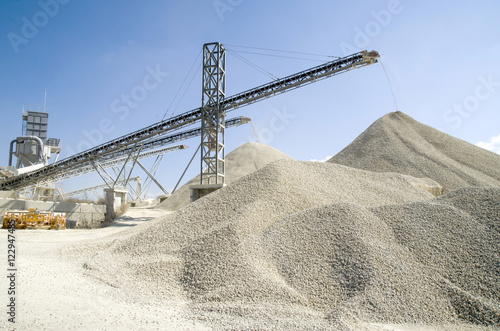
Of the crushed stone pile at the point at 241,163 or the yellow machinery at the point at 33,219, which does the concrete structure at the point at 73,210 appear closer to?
the yellow machinery at the point at 33,219

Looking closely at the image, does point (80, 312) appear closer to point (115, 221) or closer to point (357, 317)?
point (357, 317)

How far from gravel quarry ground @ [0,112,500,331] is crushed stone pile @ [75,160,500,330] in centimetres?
2

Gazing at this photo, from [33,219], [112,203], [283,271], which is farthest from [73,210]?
[283,271]

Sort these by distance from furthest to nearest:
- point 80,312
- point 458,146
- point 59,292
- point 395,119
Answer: point 395,119 → point 458,146 → point 59,292 → point 80,312

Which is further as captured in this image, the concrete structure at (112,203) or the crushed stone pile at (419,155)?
the concrete structure at (112,203)

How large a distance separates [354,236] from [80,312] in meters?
4.41

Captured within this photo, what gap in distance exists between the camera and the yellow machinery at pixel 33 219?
1327cm

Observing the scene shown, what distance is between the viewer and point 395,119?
915 inches

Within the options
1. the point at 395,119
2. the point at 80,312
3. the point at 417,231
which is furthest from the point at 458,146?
the point at 80,312

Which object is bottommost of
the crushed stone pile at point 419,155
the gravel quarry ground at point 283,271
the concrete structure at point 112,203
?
the gravel quarry ground at point 283,271

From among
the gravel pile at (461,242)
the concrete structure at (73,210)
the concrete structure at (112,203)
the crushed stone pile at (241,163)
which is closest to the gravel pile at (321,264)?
the gravel pile at (461,242)

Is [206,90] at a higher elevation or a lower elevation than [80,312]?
higher

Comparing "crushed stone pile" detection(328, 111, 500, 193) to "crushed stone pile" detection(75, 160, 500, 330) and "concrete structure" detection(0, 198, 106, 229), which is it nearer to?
"crushed stone pile" detection(75, 160, 500, 330)

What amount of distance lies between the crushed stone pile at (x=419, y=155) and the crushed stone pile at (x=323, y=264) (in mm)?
11180
